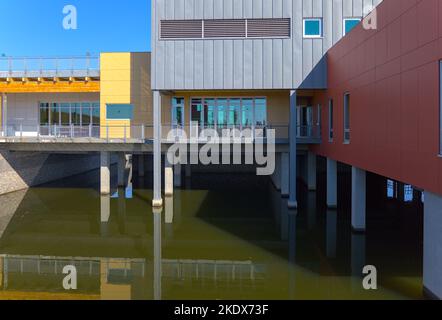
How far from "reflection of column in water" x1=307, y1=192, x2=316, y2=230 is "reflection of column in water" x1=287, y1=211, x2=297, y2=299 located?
59cm

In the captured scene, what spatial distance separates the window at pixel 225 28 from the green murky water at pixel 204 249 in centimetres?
784

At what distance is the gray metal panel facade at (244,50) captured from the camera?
61.1ft

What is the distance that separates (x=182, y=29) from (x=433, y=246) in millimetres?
14563

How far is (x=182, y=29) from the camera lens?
62.8ft

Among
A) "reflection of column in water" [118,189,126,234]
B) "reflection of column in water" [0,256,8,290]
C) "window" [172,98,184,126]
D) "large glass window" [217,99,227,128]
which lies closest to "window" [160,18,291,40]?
"window" [172,98,184,126]

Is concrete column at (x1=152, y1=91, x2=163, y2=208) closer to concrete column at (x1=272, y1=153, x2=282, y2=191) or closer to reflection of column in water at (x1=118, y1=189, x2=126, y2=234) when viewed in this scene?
reflection of column in water at (x1=118, y1=189, x2=126, y2=234)

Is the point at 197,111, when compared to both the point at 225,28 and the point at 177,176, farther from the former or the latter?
the point at 177,176

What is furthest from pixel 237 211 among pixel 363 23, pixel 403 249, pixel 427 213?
pixel 427 213

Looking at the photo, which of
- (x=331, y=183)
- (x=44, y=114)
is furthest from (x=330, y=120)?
(x=44, y=114)

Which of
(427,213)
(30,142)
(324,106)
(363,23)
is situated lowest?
(427,213)

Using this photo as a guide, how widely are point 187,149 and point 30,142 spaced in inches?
337

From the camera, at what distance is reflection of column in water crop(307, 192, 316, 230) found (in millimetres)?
16089
